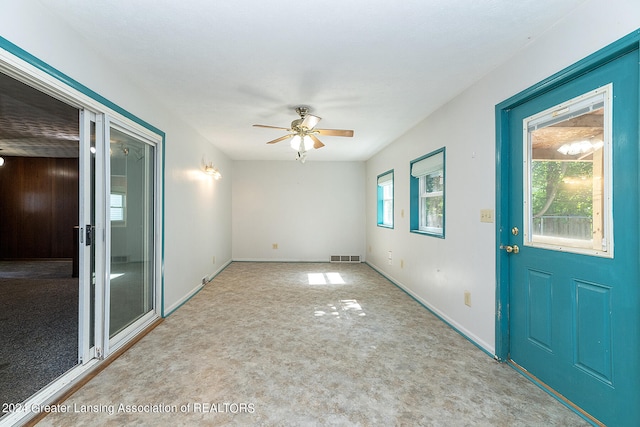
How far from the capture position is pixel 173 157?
3426 mm

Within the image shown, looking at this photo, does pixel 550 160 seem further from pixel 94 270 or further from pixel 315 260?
pixel 315 260

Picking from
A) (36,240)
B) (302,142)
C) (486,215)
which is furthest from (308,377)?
(36,240)

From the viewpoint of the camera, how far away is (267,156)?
239 inches

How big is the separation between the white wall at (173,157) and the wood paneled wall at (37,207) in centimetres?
A: 393

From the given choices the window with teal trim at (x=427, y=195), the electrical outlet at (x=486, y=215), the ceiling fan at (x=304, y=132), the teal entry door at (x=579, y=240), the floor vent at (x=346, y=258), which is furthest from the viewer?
the floor vent at (x=346, y=258)

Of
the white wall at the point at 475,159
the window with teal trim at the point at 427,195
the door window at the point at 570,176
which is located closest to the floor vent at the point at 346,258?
the white wall at the point at 475,159

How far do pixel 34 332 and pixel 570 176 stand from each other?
4478 mm

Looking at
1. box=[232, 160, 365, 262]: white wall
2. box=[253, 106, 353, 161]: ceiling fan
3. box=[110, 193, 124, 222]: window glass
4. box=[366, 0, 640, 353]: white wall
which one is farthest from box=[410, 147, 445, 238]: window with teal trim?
box=[110, 193, 124, 222]: window glass

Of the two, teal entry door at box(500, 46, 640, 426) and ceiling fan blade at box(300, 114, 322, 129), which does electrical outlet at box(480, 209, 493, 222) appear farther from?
ceiling fan blade at box(300, 114, 322, 129)

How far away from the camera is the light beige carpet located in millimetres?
1658

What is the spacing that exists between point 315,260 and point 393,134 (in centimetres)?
352

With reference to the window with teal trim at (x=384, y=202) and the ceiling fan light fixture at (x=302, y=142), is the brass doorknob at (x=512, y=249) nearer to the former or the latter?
the ceiling fan light fixture at (x=302, y=142)

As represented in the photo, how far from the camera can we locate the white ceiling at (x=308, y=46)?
165 centimetres

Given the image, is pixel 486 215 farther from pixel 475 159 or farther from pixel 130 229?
pixel 130 229
